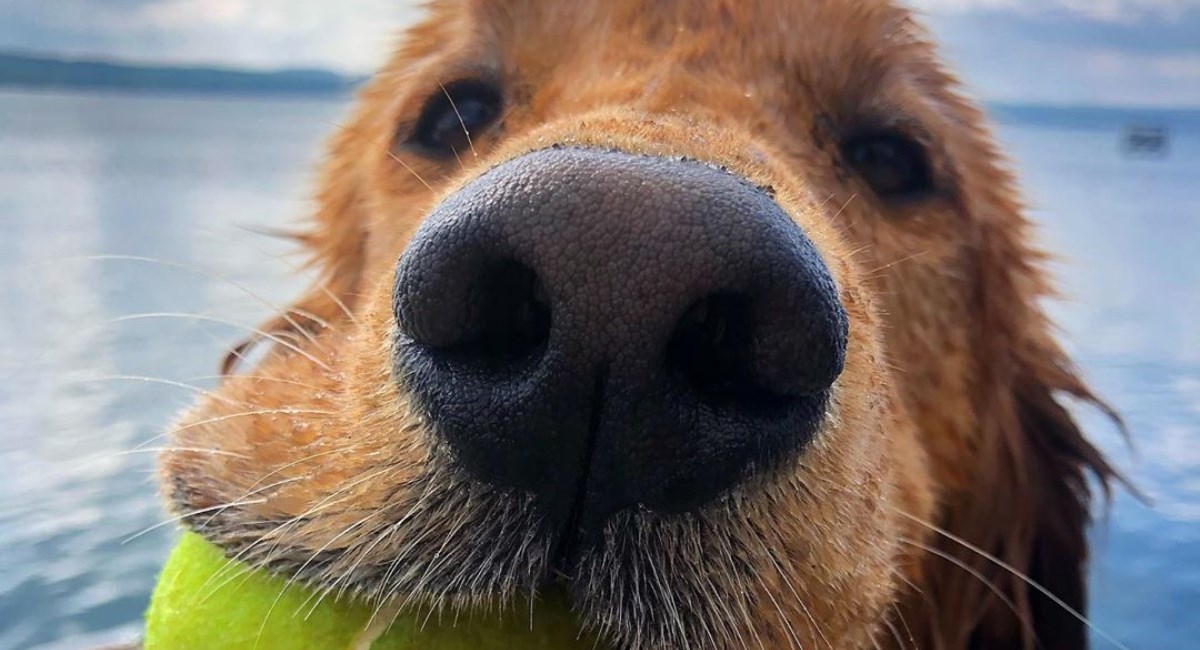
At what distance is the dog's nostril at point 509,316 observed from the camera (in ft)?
4.32

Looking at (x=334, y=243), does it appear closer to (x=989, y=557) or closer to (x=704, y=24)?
(x=704, y=24)

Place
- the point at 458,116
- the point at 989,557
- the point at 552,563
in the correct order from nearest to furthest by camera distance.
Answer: the point at 552,563 → the point at 989,557 → the point at 458,116

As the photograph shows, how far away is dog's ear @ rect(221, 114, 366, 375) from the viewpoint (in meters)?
3.21

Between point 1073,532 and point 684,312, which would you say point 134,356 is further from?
point 684,312

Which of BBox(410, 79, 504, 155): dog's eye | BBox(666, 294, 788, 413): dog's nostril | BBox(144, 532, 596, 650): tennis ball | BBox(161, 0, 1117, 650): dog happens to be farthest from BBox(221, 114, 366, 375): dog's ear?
BBox(666, 294, 788, 413): dog's nostril

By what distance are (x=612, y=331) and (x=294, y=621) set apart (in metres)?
0.74

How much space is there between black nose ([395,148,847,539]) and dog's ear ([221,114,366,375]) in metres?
1.79

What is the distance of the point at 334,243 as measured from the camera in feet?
11.0

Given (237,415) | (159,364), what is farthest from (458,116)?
(159,364)

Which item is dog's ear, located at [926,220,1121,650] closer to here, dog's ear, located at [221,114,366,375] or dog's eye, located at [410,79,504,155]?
dog's eye, located at [410,79,504,155]

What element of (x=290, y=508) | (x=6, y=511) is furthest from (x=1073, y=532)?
(x=6, y=511)

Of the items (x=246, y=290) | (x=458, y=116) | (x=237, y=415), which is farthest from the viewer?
(x=458, y=116)

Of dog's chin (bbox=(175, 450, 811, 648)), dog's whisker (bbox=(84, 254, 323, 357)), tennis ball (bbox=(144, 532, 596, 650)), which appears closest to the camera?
dog's chin (bbox=(175, 450, 811, 648))

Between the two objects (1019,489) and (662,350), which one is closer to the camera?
(662,350)
